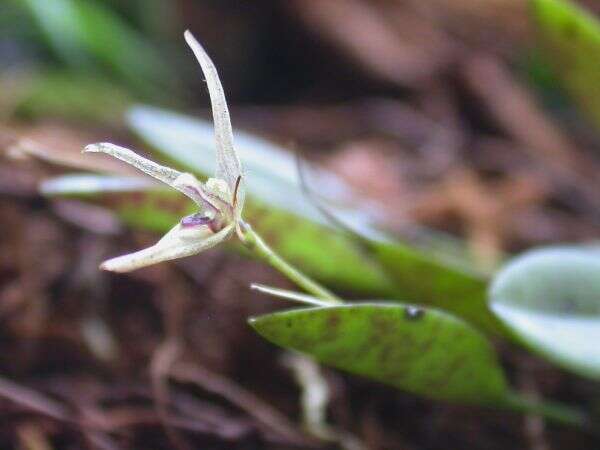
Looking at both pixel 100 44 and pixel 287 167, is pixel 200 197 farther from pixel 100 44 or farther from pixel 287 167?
pixel 100 44

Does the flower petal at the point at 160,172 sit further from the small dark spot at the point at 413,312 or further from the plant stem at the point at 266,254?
the small dark spot at the point at 413,312

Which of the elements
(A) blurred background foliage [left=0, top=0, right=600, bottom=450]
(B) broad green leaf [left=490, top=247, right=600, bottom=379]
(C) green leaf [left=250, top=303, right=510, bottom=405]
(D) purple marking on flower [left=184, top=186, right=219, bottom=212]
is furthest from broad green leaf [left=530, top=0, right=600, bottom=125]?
(D) purple marking on flower [left=184, top=186, right=219, bottom=212]


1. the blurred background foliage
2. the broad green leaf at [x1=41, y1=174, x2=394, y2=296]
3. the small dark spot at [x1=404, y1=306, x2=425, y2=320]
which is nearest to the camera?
the small dark spot at [x1=404, y1=306, x2=425, y2=320]

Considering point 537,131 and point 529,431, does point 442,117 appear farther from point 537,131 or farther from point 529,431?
point 529,431

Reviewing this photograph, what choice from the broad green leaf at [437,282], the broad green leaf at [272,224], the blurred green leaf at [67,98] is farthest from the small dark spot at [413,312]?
the blurred green leaf at [67,98]

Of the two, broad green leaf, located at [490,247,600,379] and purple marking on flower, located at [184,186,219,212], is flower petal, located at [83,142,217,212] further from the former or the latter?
broad green leaf, located at [490,247,600,379]
